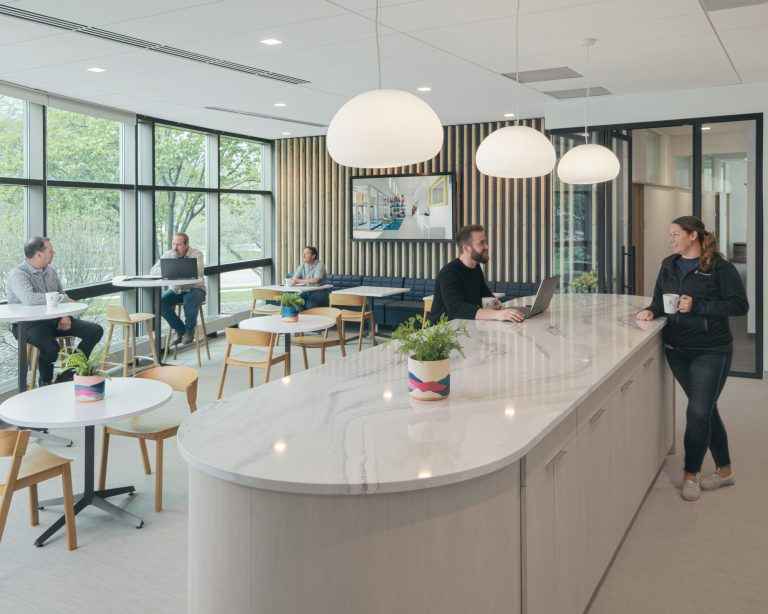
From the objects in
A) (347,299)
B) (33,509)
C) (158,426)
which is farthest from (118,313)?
(33,509)

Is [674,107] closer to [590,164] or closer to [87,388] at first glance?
[590,164]

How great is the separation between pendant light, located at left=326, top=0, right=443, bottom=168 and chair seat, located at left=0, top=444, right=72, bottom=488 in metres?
2.11

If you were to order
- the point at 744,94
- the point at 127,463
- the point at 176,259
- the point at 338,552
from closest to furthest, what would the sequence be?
the point at 338,552 → the point at 127,463 → the point at 744,94 → the point at 176,259

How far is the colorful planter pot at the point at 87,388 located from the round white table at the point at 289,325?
2329 millimetres

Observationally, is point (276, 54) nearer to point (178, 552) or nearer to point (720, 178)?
point (178, 552)

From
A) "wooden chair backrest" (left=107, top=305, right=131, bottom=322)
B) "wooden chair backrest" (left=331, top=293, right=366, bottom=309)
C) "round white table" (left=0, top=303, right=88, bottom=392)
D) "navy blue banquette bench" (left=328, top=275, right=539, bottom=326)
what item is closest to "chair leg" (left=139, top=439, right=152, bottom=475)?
"round white table" (left=0, top=303, right=88, bottom=392)

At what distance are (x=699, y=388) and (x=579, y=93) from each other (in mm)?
4366

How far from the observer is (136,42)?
5.25 m

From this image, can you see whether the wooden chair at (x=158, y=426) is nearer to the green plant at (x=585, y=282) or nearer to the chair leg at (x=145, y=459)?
the chair leg at (x=145, y=459)

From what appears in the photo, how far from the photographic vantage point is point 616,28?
16.2 ft

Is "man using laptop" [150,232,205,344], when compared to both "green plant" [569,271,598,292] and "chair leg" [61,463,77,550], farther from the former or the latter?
"chair leg" [61,463,77,550]

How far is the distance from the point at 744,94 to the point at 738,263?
395cm

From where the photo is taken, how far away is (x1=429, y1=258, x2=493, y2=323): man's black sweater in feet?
14.8

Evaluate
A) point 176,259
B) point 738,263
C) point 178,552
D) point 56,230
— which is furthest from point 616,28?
point 738,263
